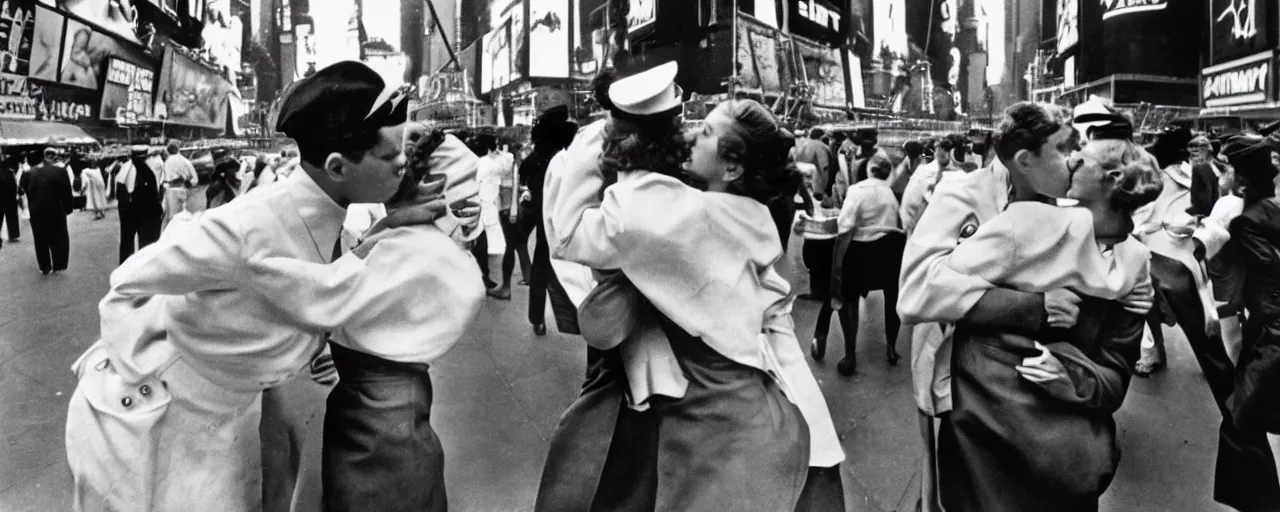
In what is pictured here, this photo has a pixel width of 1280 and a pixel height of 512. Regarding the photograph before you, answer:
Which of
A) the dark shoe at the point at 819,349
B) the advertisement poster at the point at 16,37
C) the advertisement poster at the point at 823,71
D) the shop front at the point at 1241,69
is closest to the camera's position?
the dark shoe at the point at 819,349

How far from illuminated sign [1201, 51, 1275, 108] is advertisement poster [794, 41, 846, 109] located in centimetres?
938

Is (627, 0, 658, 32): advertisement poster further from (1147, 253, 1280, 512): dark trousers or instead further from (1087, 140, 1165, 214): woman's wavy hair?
(1087, 140, 1165, 214): woman's wavy hair

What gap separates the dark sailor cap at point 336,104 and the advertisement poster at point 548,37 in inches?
1204

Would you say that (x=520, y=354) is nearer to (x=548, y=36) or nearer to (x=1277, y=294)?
(x=1277, y=294)

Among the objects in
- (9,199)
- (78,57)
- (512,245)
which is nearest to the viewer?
(512,245)

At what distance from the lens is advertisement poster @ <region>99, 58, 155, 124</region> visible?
16.9m

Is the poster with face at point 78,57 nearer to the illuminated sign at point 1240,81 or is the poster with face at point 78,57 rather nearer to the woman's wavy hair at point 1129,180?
the woman's wavy hair at point 1129,180

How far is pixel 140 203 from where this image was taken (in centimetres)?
870

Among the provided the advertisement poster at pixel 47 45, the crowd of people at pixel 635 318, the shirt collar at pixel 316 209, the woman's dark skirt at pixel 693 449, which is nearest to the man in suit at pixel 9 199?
the advertisement poster at pixel 47 45

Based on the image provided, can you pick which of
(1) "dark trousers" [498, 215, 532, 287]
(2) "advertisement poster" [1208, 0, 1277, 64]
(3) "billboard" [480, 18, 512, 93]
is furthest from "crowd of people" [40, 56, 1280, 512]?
(3) "billboard" [480, 18, 512, 93]

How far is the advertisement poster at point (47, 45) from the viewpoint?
13.3m

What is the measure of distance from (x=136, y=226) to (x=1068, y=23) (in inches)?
840

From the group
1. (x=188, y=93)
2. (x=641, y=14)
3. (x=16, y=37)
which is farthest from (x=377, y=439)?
(x=641, y=14)

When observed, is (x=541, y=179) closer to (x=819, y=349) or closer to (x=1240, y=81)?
(x=819, y=349)
